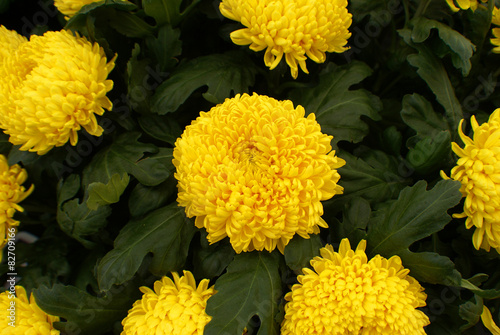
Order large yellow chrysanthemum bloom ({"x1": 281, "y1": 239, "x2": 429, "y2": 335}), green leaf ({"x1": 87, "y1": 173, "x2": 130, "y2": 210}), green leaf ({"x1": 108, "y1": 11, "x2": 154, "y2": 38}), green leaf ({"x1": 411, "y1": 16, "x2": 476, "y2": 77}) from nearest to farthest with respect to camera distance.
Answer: large yellow chrysanthemum bloom ({"x1": 281, "y1": 239, "x2": 429, "y2": 335}) → green leaf ({"x1": 87, "y1": 173, "x2": 130, "y2": 210}) → green leaf ({"x1": 411, "y1": 16, "x2": 476, "y2": 77}) → green leaf ({"x1": 108, "y1": 11, "x2": 154, "y2": 38})

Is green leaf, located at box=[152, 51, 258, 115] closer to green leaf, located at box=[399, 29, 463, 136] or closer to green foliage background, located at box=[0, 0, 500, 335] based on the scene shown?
green foliage background, located at box=[0, 0, 500, 335]

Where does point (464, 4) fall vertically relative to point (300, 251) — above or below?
above

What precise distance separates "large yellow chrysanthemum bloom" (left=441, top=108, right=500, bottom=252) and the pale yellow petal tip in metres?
0.18

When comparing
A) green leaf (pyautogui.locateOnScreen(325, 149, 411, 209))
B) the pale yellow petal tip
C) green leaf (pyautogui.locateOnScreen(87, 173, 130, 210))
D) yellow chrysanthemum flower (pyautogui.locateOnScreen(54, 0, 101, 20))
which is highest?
yellow chrysanthemum flower (pyautogui.locateOnScreen(54, 0, 101, 20))

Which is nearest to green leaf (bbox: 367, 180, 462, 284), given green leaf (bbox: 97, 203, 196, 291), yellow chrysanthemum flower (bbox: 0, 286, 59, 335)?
green leaf (bbox: 97, 203, 196, 291)

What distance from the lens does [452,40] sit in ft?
3.63

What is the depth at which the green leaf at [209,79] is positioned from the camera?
46.6 inches

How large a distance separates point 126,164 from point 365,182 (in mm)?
686

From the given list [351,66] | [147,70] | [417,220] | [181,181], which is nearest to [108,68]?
[147,70]

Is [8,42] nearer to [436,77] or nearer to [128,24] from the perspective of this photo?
[128,24]

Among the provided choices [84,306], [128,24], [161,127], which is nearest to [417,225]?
[161,127]

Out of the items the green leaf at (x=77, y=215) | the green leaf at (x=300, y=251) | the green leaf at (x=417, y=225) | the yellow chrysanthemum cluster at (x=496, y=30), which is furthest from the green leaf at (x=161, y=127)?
the yellow chrysanthemum cluster at (x=496, y=30)

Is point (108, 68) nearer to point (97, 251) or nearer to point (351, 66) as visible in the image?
point (97, 251)

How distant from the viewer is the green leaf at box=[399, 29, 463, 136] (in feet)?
3.80
